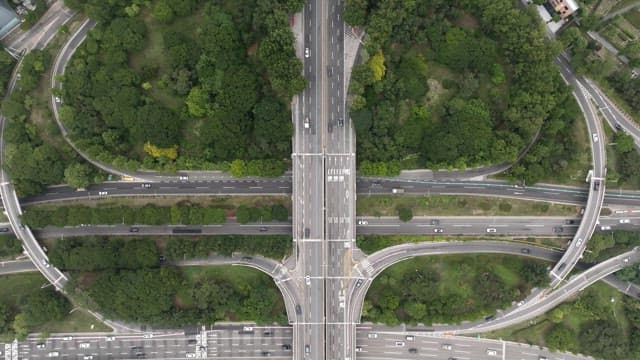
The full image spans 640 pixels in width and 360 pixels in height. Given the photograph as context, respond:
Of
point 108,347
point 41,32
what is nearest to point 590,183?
point 108,347

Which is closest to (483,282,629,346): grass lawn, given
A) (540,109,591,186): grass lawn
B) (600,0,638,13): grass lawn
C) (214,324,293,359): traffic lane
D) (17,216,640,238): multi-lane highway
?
(17,216,640,238): multi-lane highway

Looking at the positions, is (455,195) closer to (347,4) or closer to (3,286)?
(347,4)

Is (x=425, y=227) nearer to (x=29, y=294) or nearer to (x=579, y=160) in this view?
(x=579, y=160)

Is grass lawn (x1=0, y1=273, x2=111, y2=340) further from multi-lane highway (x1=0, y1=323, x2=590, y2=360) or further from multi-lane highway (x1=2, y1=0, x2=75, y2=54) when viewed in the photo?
multi-lane highway (x1=2, y1=0, x2=75, y2=54)

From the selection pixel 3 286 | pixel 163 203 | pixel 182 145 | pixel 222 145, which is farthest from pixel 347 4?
pixel 3 286

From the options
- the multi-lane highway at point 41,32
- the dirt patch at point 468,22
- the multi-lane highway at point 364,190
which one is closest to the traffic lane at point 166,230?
the multi-lane highway at point 364,190

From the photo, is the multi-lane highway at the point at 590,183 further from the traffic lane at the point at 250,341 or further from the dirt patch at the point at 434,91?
the traffic lane at the point at 250,341
